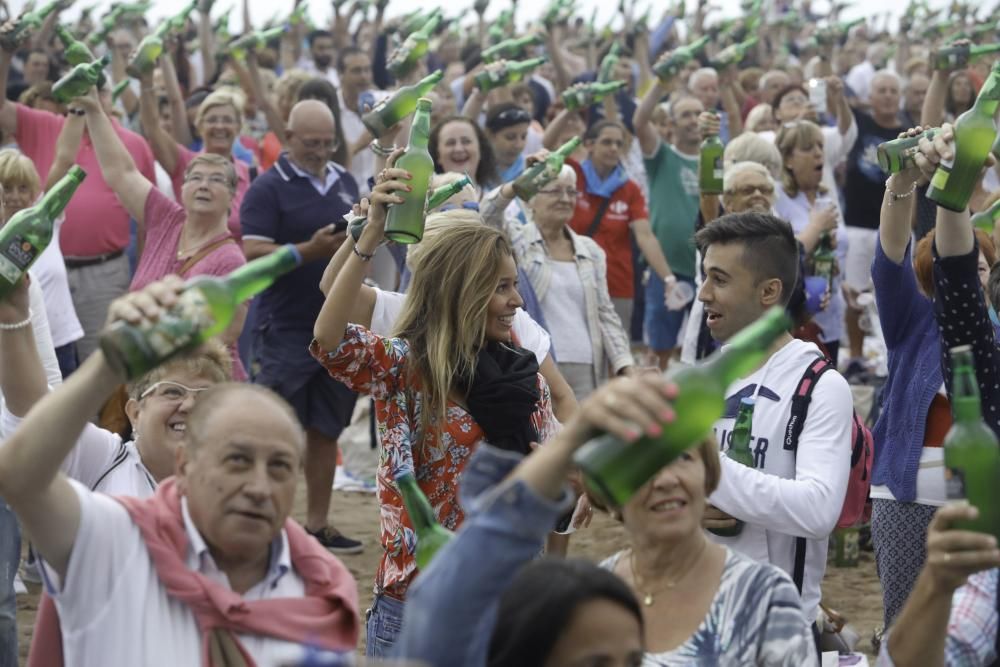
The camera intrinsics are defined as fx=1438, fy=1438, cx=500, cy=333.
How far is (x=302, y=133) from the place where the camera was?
766 cm

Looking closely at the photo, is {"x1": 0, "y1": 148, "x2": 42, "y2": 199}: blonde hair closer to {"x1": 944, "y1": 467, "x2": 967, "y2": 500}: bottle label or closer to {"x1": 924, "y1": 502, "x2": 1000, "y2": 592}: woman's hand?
{"x1": 944, "y1": 467, "x2": 967, "y2": 500}: bottle label

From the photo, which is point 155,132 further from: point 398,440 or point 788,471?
point 788,471

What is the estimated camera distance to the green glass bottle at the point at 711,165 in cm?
729

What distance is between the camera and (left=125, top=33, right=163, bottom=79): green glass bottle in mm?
8422

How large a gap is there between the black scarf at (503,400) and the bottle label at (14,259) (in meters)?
1.37

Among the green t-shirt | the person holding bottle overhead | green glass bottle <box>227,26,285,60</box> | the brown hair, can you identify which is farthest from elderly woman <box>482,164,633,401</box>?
the person holding bottle overhead

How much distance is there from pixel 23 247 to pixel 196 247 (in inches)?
128

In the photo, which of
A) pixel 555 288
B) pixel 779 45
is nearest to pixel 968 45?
pixel 555 288

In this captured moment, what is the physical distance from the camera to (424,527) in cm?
355

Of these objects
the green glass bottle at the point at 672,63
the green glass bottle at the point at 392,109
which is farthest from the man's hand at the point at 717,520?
the green glass bottle at the point at 672,63

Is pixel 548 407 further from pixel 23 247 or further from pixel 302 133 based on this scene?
pixel 302 133

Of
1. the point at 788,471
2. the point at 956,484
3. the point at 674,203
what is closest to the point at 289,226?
the point at 674,203

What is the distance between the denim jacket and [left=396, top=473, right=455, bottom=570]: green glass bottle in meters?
3.49

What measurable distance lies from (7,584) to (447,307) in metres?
1.97
